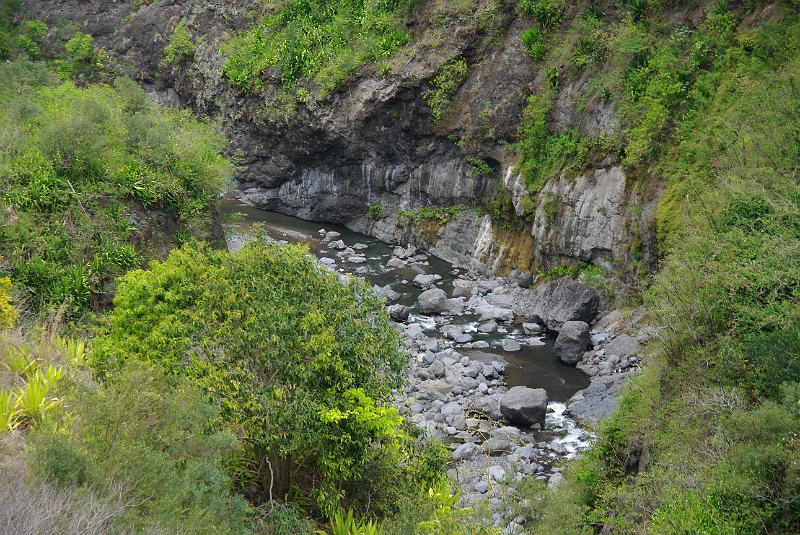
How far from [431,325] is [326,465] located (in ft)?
50.3

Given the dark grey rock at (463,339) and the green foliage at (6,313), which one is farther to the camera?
the dark grey rock at (463,339)

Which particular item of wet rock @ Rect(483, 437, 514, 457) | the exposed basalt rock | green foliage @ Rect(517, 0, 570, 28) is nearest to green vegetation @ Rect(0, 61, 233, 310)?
wet rock @ Rect(483, 437, 514, 457)

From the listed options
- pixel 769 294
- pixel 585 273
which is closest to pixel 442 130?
pixel 585 273

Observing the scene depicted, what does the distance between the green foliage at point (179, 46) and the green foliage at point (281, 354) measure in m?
35.7

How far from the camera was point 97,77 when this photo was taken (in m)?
47.7

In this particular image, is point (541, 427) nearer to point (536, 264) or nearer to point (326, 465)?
point (326, 465)

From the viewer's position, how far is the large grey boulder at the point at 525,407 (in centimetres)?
1777

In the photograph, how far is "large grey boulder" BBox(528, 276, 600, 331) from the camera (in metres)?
23.6

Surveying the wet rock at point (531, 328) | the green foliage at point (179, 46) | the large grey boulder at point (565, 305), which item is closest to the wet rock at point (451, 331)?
the wet rock at point (531, 328)

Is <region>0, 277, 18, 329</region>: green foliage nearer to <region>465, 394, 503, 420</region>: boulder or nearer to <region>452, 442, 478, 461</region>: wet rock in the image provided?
<region>452, 442, 478, 461</region>: wet rock

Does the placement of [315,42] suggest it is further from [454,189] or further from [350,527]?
[350,527]

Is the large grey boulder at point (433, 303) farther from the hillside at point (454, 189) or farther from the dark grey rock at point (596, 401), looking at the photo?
the dark grey rock at point (596, 401)

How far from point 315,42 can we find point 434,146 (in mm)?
10310

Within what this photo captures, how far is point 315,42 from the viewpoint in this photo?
38.0 m
